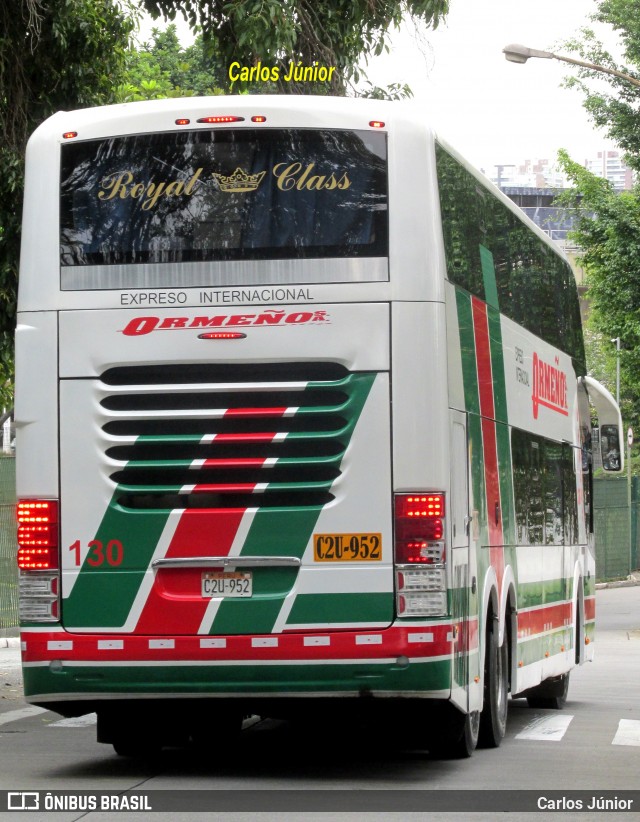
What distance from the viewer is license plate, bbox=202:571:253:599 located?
32.8ft

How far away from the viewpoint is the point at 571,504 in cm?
1664

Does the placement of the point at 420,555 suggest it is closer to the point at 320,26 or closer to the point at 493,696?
the point at 493,696

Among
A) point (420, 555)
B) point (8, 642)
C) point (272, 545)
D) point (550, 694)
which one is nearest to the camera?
point (420, 555)

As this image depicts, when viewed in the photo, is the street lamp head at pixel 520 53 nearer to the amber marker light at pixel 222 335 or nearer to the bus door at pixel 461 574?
the bus door at pixel 461 574

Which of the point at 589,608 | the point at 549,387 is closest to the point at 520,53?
the point at 589,608

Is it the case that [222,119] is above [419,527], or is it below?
above

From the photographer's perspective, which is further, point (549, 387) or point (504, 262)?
point (549, 387)

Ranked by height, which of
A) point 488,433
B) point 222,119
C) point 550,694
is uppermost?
point 222,119

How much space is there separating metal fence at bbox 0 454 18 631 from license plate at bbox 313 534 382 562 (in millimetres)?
12765

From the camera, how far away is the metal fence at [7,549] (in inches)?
872

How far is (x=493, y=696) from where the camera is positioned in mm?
12172

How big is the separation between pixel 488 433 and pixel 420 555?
222 centimetres

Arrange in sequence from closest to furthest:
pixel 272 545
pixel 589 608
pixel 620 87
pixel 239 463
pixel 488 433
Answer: pixel 272 545 → pixel 239 463 → pixel 488 433 → pixel 589 608 → pixel 620 87

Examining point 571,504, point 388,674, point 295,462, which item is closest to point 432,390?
point 295,462
